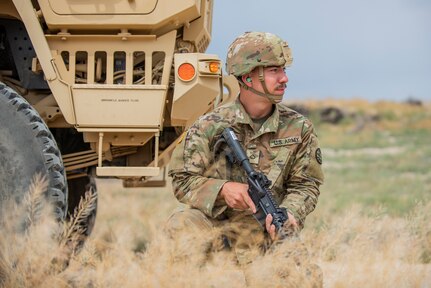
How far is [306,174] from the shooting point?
586 centimetres

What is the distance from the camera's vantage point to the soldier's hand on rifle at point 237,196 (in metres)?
5.50

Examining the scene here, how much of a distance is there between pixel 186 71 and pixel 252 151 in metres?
1.35

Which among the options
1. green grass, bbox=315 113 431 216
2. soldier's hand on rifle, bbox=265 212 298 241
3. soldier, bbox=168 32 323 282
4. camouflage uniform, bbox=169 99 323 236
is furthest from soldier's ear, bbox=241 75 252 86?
green grass, bbox=315 113 431 216

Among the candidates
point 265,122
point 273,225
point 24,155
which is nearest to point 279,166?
point 265,122

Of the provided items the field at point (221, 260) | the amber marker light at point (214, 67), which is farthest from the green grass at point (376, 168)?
the amber marker light at point (214, 67)

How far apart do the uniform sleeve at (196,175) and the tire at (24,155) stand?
1.09 m

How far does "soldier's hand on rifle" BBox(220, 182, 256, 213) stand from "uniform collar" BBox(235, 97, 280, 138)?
412 mm

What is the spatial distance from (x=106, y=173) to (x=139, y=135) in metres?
0.36

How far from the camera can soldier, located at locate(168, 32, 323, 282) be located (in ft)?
18.7

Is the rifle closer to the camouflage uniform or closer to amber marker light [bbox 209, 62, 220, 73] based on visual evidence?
the camouflage uniform

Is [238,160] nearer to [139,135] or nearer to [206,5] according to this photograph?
[139,135]

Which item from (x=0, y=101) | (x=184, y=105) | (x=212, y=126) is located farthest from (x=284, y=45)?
(x=0, y=101)

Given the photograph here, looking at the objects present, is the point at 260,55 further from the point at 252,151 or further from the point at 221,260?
Result: the point at 221,260

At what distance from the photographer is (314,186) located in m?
5.84
